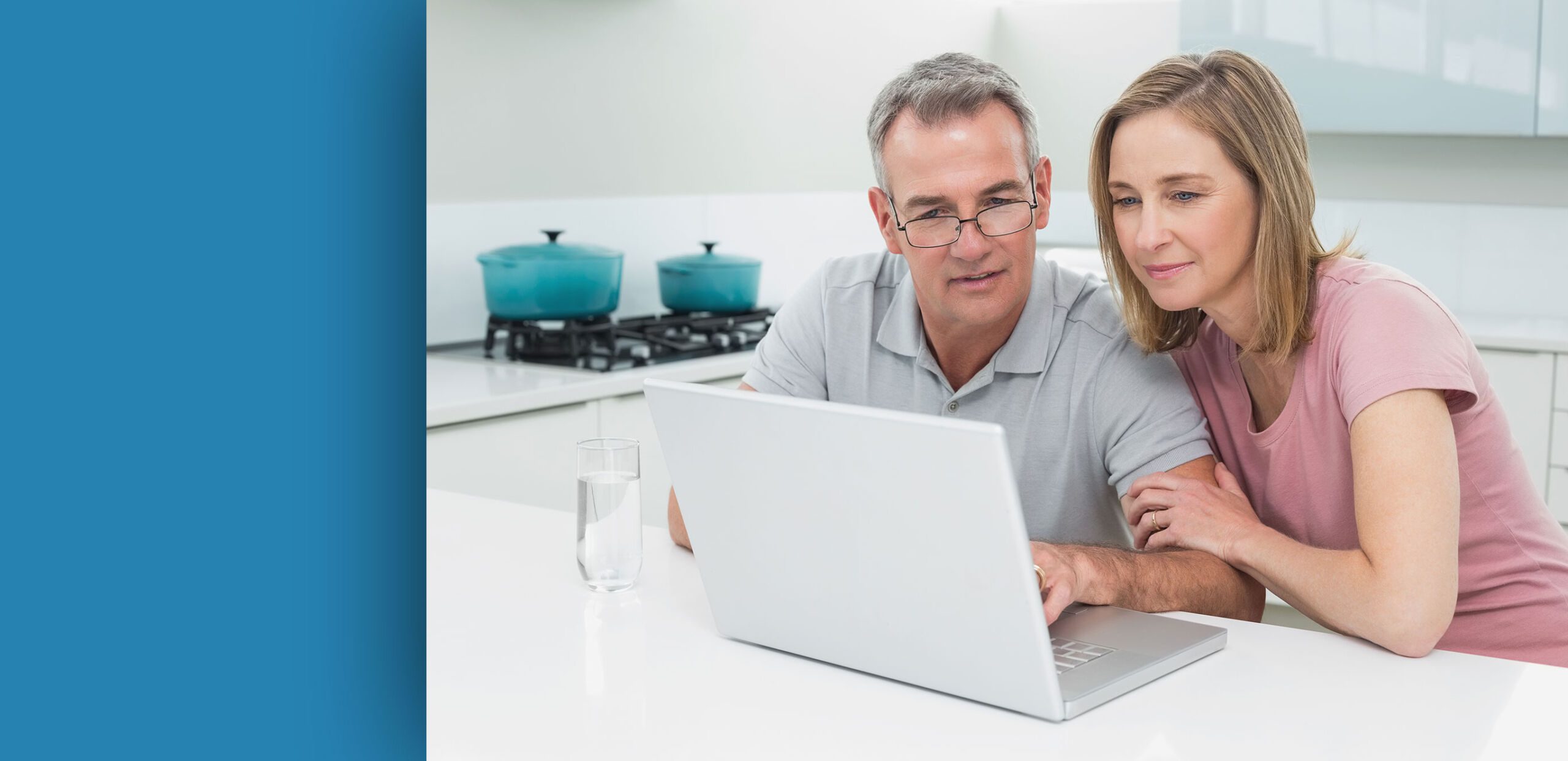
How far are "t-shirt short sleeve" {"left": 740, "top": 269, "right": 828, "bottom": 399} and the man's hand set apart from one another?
0.70 m

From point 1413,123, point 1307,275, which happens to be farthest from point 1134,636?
point 1413,123

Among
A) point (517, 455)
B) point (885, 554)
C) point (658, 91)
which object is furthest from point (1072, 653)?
point (658, 91)

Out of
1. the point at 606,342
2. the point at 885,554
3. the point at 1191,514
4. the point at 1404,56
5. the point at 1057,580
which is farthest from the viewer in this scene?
the point at 1404,56

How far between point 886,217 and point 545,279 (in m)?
1.52

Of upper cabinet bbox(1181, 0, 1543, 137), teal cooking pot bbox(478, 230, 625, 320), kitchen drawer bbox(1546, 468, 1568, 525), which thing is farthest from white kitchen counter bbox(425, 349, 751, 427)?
kitchen drawer bbox(1546, 468, 1568, 525)

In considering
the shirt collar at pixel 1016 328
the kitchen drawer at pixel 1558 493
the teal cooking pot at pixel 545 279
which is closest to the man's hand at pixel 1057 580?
the shirt collar at pixel 1016 328

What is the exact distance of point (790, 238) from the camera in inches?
173

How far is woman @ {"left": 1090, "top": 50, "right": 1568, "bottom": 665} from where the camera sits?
1380mm

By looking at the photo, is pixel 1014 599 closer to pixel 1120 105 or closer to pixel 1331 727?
pixel 1331 727

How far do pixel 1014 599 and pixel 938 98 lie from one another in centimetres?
90

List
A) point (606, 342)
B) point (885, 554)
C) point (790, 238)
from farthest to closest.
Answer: point (790, 238), point (606, 342), point (885, 554)

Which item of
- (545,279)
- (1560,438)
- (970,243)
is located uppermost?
(970,243)

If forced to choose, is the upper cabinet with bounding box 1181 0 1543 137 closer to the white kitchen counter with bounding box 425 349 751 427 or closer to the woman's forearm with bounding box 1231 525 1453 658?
the white kitchen counter with bounding box 425 349 751 427

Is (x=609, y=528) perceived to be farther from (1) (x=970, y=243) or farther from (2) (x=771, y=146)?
(2) (x=771, y=146)
